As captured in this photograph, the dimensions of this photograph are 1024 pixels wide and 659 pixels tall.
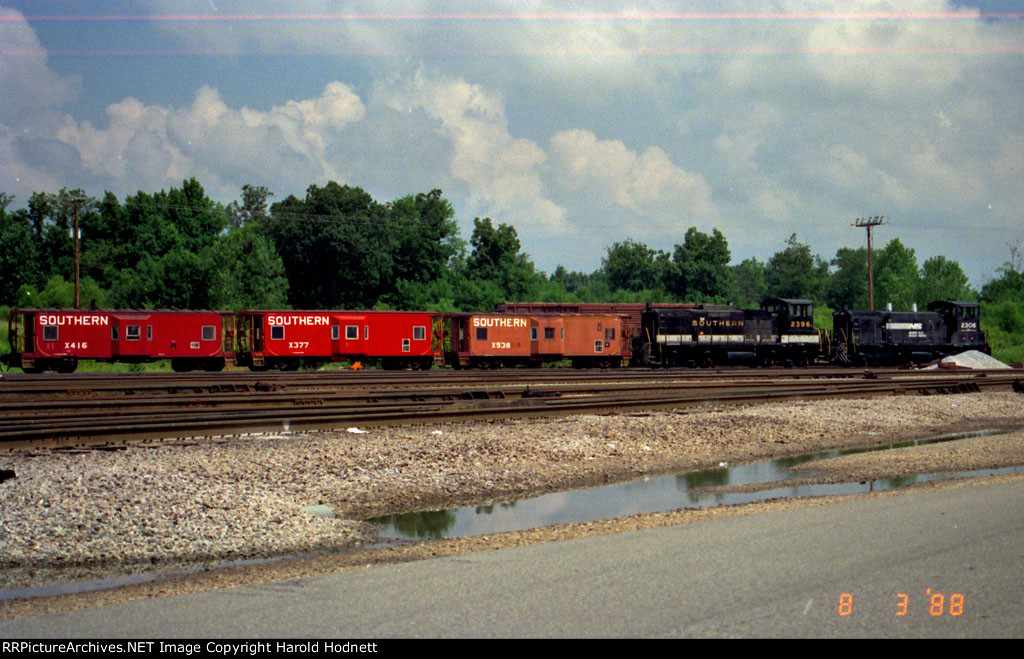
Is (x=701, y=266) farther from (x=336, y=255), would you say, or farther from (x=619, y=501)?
(x=619, y=501)

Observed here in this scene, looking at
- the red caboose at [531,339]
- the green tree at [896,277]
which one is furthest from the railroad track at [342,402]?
the green tree at [896,277]

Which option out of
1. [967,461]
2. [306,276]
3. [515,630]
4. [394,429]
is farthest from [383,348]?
[306,276]

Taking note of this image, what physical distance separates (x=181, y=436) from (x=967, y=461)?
13784 mm

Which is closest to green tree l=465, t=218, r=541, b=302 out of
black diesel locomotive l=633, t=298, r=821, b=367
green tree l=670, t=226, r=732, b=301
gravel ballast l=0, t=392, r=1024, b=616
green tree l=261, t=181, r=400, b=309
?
green tree l=261, t=181, r=400, b=309

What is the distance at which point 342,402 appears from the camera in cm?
2125

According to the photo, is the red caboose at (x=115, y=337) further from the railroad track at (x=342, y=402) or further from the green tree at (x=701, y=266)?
the green tree at (x=701, y=266)

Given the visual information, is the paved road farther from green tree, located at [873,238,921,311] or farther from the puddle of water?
green tree, located at [873,238,921,311]

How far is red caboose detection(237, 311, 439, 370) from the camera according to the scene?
3781 centimetres

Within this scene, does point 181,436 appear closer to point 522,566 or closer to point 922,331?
point 522,566

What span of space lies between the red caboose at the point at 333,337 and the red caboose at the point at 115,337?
130 centimetres

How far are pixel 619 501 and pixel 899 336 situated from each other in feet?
134

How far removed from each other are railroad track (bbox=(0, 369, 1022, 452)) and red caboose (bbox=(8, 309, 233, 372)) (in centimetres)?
919

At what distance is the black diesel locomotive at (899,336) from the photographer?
47625mm

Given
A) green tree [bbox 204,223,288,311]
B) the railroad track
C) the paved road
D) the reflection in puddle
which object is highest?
green tree [bbox 204,223,288,311]
